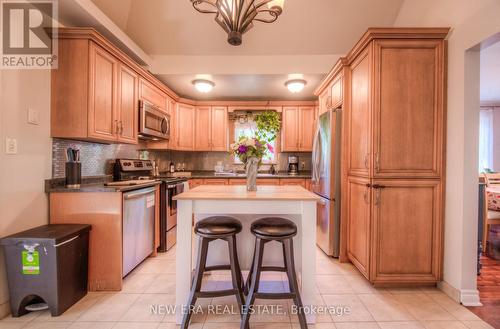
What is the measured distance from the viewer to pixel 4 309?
175cm

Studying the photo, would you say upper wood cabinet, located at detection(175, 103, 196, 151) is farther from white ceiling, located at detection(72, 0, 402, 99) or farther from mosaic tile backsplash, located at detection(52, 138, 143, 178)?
mosaic tile backsplash, located at detection(52, 138, 143, 178)

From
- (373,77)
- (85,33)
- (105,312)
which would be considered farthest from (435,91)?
(105,312)

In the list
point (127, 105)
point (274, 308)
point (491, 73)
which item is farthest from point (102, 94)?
point (491, 73)

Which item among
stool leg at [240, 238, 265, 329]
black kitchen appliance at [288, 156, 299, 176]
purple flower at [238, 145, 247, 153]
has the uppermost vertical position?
purple flower at [238, 145, 247, 153]

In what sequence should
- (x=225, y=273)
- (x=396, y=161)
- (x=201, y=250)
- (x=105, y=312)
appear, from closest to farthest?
1. (x=201, y=250)
2. (x=105, y=312)
3. (x=396, y=161)
4. (x=225, y=273)

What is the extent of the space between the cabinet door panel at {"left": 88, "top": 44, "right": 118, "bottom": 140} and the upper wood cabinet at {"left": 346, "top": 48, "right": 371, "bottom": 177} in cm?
255

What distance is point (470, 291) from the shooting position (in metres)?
1.95

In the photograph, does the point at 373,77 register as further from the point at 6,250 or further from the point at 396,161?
the point at 6,250

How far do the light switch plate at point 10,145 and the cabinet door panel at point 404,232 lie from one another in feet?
9.84

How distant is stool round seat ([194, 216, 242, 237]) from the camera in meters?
1.61

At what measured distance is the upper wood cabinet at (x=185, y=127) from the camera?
4.31 meters

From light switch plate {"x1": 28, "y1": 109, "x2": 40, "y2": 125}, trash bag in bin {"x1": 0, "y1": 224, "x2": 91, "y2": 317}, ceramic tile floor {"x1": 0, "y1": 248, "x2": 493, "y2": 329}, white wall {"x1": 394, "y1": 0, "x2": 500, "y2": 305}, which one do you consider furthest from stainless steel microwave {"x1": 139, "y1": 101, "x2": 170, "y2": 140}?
white wall {"x1": 394, "y1": 0, "x2": 500, "y2": 305}

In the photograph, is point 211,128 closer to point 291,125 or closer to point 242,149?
point 291,125

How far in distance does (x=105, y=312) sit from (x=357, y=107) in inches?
115
